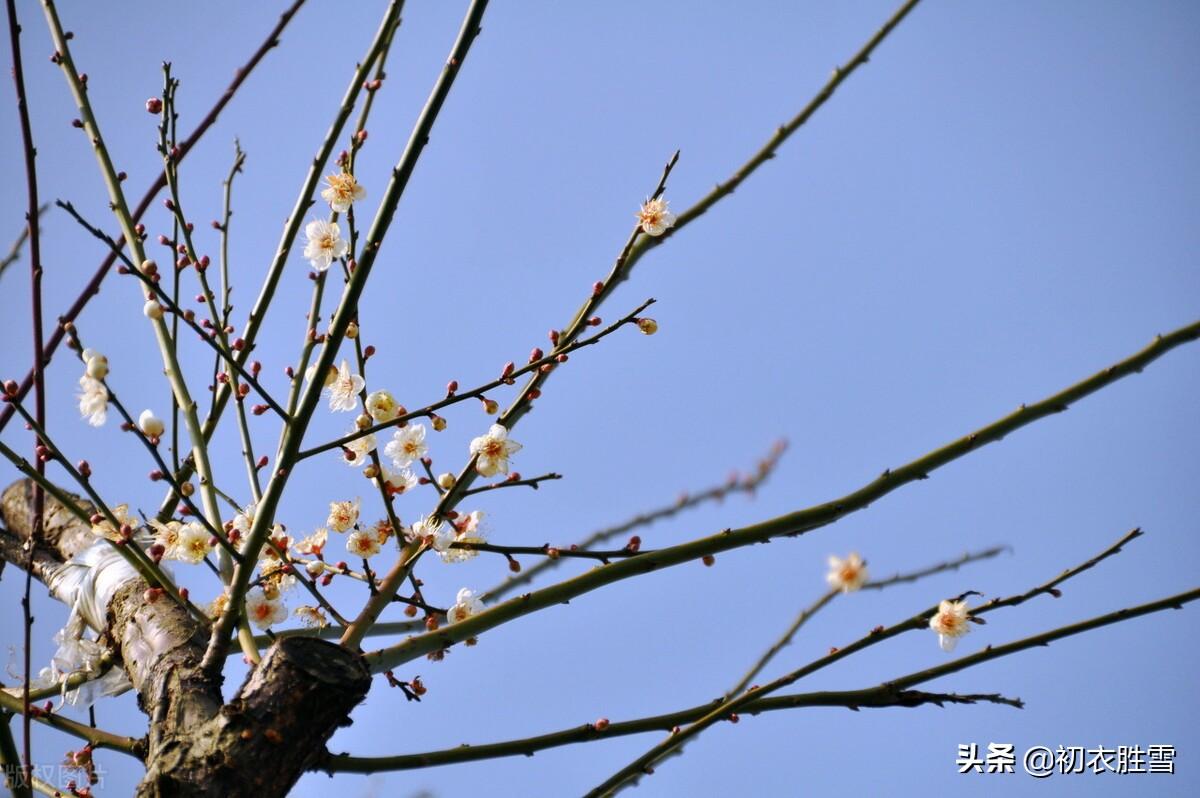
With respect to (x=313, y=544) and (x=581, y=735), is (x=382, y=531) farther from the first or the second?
(x=581, y=735)

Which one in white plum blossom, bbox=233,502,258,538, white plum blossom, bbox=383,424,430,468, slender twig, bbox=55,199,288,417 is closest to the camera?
slender twig, bbox=55,199,288,417

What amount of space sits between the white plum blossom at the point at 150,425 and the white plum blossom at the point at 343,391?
318mm

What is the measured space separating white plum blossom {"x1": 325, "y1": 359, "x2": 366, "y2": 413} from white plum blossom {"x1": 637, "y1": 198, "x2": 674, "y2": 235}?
65 centimetres

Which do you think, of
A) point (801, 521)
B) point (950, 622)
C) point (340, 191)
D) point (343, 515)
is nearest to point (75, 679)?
point (343, 515)

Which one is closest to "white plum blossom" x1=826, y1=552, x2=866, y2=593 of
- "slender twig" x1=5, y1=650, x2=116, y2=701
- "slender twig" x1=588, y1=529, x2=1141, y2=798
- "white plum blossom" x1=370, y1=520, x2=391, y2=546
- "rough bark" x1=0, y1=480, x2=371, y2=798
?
"slender twig" x1=588, y1=529, x2=1141, y2=798

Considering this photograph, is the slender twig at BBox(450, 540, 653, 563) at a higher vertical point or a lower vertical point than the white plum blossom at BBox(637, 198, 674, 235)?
lower

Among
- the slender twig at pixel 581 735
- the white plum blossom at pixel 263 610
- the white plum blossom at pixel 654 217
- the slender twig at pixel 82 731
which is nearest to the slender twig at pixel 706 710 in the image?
the slender twig at pixel 581 735

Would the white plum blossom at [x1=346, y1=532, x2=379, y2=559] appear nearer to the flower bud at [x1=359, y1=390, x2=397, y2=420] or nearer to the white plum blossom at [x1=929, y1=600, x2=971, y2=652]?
the flower bud at [x1=359, y1=390, x2=397, y2=420]

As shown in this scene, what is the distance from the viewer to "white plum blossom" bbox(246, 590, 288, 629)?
181 centimetres

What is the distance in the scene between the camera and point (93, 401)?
154 cm

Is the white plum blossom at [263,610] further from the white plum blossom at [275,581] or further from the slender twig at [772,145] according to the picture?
the slender twig at [772,145]

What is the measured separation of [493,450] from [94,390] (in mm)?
683

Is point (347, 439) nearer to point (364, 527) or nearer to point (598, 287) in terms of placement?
point (364, 527)

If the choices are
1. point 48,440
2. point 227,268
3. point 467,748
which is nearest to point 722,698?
point 467,748
